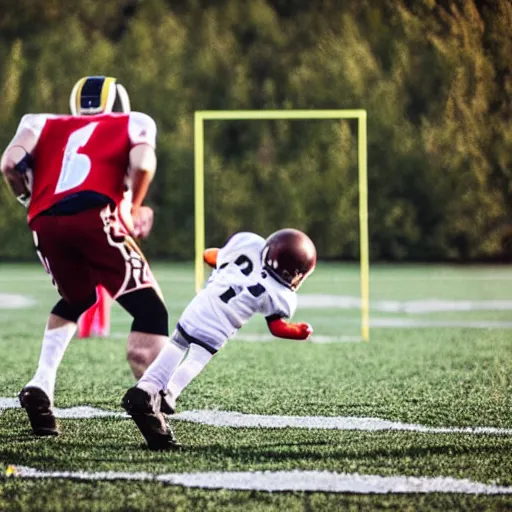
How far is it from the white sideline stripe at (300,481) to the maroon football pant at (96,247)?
726 mm

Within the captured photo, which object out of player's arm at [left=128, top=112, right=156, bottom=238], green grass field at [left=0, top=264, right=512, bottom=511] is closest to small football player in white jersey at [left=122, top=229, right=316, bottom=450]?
green grass field at [left=0, top=264, right=512, bottom=511]

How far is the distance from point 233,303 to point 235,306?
1cm

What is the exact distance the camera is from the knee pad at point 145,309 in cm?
A: 360

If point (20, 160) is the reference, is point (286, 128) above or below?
above

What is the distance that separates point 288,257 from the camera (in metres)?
3.46

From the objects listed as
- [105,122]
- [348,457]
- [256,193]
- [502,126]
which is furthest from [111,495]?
[256,193]

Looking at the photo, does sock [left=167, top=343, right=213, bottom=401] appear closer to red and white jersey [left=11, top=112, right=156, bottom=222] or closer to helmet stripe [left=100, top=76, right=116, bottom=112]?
red and white jersey [left=11, top=112, right=156, bottom=222]

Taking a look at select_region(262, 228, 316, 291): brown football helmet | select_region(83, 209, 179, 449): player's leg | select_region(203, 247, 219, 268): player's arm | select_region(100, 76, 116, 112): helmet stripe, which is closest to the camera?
select_region(262, 228, 316, 291): brown football helmet

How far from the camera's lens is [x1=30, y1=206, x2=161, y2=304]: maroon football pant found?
3551 mm

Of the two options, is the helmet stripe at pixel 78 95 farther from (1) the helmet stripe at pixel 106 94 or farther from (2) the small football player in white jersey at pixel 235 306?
(2) the small football player in white jersey at pixel 235 306

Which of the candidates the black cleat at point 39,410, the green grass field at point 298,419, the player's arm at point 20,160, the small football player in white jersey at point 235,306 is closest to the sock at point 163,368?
the small football player in white jersey at point 235,306

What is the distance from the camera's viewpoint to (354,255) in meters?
16.2

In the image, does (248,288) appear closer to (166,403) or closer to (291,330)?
(291,330)

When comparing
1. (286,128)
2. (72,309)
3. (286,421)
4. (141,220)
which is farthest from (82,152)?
(286,128)
